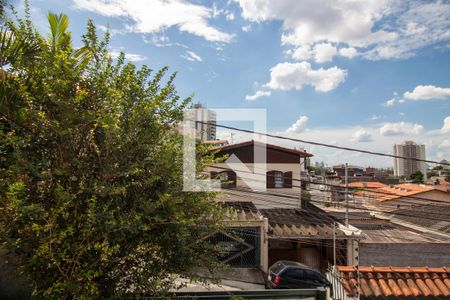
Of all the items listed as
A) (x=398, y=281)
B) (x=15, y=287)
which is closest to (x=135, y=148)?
(x=15, y=287)

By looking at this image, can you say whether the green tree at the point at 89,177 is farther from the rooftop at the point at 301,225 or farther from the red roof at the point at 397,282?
the rooftop at the point at 301,225

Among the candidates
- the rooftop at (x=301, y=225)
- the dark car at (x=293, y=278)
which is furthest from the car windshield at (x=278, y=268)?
the rooftop at (x=301, y=225)

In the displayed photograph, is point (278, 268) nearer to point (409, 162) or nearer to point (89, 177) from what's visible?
point (89, 177)

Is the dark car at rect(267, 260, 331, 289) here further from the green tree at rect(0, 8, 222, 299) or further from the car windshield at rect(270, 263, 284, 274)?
the green tree at rect(0, 8, 222, 299)

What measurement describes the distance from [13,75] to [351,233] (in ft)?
45.9

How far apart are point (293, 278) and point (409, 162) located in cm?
10715

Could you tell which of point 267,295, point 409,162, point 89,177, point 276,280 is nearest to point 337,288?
point 267,295

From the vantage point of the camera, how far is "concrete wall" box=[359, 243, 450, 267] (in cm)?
1348

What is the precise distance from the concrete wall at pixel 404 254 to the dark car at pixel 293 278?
3886 mm

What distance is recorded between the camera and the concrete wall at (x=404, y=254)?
13.5 m

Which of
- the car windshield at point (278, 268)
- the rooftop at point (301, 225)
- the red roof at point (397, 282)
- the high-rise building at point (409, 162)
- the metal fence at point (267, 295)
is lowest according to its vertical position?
the car windshield at point (278, 268)

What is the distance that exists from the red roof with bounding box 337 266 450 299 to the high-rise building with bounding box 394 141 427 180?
235ft

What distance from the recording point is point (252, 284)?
1120 cm

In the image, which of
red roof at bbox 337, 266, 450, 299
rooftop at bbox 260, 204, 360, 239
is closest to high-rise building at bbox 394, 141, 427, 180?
rooftop at bbox 260, 204, 360, 239
